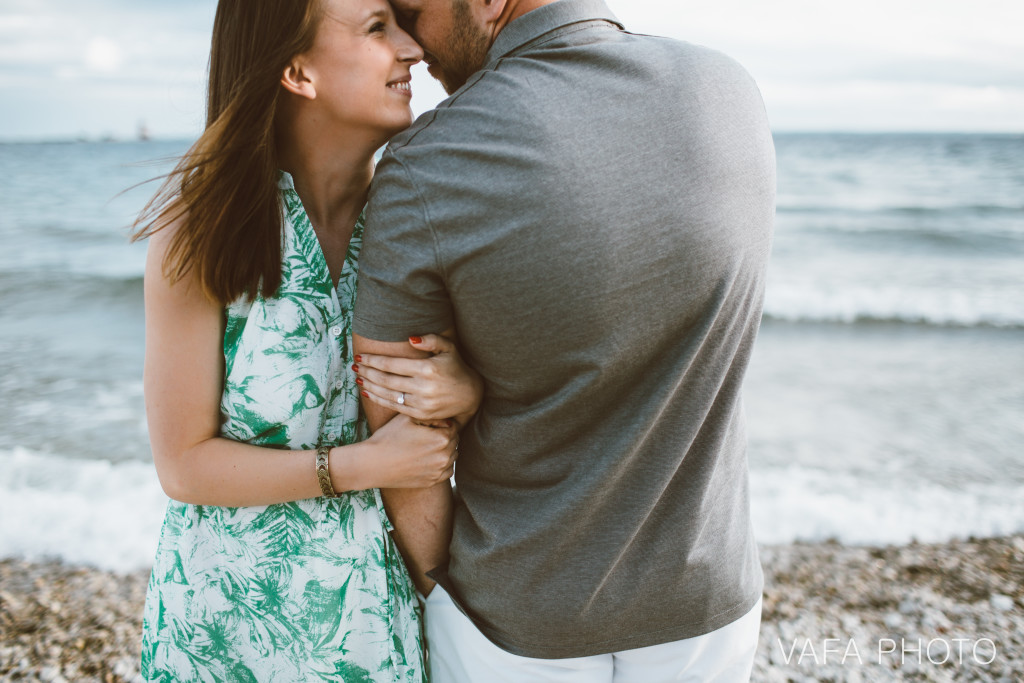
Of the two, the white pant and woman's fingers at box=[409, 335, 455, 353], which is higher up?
woman's fingers at box=[409, 335, 455, 353]

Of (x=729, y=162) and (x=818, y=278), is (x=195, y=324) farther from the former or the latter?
(x=818, y=278)

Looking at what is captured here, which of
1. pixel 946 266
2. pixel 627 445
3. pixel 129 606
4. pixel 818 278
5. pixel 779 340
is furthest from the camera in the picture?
pixel 946 266

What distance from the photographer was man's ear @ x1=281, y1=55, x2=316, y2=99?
60.3 inches

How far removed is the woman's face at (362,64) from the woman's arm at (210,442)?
0.47 meters

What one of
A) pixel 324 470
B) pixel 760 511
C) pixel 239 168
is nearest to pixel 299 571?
pixel 324 470

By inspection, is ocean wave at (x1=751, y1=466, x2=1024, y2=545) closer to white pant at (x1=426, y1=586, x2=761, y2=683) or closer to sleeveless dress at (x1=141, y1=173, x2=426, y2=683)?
white pant at (x1=426, y1=586, x2=761, y2=683)

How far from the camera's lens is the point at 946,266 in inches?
485

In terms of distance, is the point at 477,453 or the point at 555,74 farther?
the point at 477,453

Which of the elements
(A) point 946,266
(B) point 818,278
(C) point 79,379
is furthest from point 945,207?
(C) point 79,379

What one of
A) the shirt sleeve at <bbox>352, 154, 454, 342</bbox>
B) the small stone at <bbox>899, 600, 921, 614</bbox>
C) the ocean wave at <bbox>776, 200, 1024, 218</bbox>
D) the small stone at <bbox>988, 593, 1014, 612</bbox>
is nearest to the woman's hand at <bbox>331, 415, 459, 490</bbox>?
the shirt sleeve at <bbox>352, 154, 454, 342</bbox>

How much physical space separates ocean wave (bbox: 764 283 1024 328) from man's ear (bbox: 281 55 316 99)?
8769 mm

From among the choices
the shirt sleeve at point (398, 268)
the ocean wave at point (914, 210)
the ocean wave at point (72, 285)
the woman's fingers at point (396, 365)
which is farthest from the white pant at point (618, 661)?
the ocean wave at point (914, 210)

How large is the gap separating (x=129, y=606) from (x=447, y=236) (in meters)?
3.50

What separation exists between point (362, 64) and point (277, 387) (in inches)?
28.9
